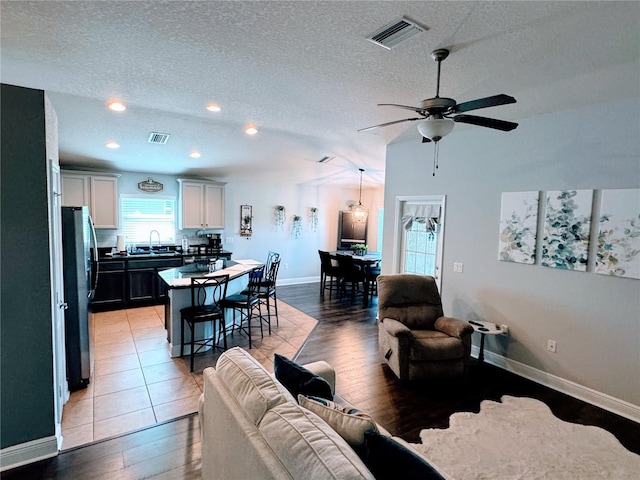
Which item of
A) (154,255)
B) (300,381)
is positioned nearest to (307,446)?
(300,381)

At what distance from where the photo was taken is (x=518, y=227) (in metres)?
3.71

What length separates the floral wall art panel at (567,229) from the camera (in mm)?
3221

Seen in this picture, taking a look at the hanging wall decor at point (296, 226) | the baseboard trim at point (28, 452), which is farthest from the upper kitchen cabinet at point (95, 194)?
the baseboard trim at point (28, 452)

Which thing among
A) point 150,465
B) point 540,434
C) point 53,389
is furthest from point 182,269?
point 540,434

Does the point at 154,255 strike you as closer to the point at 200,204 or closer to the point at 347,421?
the point at 200,204

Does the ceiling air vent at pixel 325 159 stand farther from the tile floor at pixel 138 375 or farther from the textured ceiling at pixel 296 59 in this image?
the tile floor at pixel 138 375

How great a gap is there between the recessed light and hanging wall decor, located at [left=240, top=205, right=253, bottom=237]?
403cm

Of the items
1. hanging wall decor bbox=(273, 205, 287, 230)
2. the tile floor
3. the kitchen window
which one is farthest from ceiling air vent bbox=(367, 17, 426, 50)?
hanging wall decor bbox=(273, 205, 287, 230)

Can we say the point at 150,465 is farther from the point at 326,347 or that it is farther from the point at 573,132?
the point at 573,132

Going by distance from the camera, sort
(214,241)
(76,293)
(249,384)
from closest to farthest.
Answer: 1. (249,384)
2. (76,293)
3. (214,241)

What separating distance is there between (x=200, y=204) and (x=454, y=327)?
→ 529 cm

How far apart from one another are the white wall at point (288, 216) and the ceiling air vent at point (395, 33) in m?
5.28

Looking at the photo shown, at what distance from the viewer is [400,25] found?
7.00ft

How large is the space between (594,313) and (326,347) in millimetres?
2871
